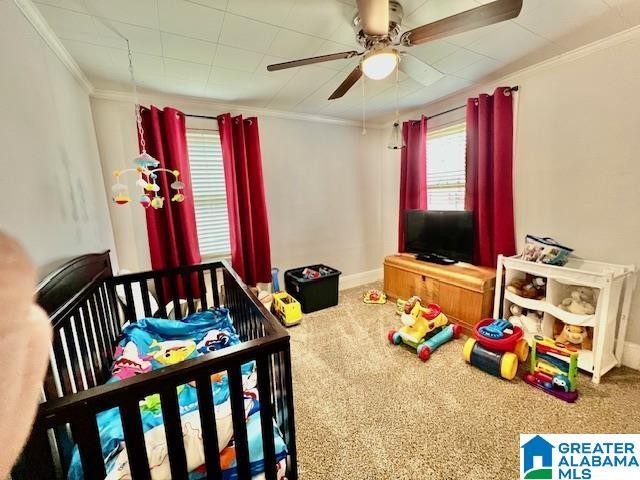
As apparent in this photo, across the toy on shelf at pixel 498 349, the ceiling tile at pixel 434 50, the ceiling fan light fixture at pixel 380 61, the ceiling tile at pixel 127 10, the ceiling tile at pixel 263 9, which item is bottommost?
the toy on shelf at pixel 498 349

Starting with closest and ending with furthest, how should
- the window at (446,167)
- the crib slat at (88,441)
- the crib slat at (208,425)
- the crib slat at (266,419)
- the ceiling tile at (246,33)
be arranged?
1. the crib slat at (88,441)
2. the crib slat at (208,425)
3. the crib slat at (266,419)
4. the ceiling tile at (246,33)
5. the window at (446,167)

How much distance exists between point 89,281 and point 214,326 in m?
0.74

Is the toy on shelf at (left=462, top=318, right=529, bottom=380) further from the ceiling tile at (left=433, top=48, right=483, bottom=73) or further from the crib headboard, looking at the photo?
the crib headboard

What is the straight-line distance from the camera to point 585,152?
1966mm

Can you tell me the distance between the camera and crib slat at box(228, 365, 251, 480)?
0.92m

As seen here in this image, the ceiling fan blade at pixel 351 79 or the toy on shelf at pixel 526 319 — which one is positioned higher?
the ceiling fan blade at pixel 351 79

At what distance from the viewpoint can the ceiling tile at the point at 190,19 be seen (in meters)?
1.32

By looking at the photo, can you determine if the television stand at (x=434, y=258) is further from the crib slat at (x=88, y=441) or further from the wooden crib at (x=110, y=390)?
the crib slat at (x=88, y=441)

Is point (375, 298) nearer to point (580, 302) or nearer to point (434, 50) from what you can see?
point (580, 302)

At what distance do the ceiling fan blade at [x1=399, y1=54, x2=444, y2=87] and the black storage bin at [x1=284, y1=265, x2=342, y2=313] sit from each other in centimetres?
200

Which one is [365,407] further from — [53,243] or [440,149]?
[440,149]

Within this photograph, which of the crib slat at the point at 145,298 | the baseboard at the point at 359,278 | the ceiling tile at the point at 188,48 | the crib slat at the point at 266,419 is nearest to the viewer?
the crib slat at the point at 266,419

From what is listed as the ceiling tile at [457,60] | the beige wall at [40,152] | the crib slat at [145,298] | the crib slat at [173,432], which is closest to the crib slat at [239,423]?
the crib slat at [173,432]

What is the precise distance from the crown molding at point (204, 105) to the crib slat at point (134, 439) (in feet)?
8.44
